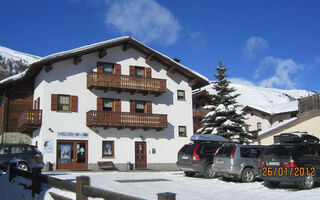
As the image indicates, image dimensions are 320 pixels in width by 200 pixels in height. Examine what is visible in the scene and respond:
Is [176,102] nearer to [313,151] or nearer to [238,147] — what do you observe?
[238,147]

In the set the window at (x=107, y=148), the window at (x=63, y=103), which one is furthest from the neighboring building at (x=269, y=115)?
the window at (x=63, y=103)

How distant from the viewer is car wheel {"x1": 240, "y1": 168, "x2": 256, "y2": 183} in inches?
661

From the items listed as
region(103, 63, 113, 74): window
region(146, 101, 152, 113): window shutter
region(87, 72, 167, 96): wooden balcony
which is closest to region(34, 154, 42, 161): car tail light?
region(87, 72, 167, 96): wooden balcony

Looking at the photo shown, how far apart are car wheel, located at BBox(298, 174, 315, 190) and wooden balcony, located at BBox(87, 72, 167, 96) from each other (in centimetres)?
1814

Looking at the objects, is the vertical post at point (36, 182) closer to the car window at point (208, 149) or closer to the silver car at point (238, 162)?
the silver car at point (238, 162)

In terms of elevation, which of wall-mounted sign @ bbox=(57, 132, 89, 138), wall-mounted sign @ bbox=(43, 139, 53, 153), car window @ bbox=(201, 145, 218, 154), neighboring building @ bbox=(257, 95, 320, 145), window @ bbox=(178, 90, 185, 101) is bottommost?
car window @ bbox=(201, 145, 218, 154)

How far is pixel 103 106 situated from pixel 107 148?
332 centimetres

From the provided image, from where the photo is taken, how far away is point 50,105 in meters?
27.8

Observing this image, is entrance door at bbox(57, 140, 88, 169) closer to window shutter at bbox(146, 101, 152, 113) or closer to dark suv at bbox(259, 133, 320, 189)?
window shutter at bbox(146, 101, 152, 113)

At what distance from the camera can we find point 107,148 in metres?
29.3

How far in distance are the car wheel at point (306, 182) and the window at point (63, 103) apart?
19.3 meters

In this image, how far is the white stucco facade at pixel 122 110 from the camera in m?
27.8

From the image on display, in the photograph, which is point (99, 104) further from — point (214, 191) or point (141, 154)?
point (214, 191)

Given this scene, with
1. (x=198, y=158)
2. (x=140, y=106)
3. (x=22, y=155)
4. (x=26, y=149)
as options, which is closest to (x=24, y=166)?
(x=22, y=155)
